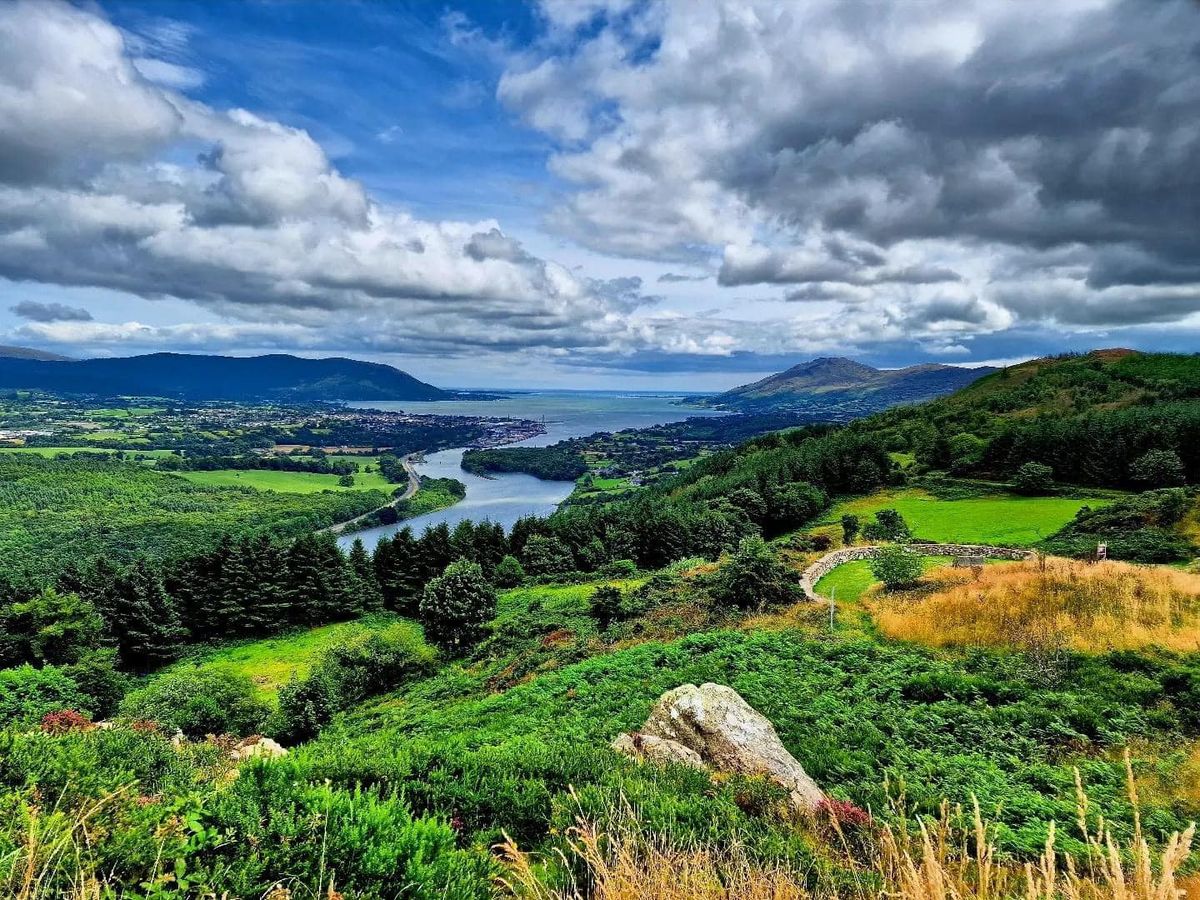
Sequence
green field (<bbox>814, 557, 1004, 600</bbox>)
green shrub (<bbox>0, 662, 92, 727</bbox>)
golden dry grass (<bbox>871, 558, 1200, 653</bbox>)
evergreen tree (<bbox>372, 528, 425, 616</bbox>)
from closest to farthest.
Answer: golden dry grass (<bbox>871, 558, 1200, 653</bbox>)
green shrub (<bbox>0, 662, 92, 727</bbox>)
green field (<bbox>814, 557, 1004, 600</bbox>)
evergreen tree (<bbox>372, 528, 425, 616</bbox>)

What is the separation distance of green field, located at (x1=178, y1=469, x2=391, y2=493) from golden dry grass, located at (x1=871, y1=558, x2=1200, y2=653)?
133484 mm

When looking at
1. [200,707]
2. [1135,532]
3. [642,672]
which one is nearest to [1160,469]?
[1135,532]

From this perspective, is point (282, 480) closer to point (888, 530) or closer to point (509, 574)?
point (509, 574)

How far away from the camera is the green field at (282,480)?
13425 cm

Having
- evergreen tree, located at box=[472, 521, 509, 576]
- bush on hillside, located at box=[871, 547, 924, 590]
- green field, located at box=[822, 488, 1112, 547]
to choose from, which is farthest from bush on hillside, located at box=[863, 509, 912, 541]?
→ evergreen tree, located at box=[472, 521, 509, 576]

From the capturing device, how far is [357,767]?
7.31 meters

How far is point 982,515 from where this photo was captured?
44.7 meters

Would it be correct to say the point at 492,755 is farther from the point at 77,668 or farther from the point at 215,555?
the point at 215,555

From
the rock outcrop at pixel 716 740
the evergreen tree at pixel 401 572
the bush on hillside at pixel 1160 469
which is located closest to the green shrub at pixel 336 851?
the rock outcrop at pixel 716 740

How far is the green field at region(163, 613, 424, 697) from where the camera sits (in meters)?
36.5

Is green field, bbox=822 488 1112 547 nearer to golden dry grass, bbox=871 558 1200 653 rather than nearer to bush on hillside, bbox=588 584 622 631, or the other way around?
golden dry grass, bbox=871 558 1200 653

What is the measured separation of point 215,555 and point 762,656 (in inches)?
2024

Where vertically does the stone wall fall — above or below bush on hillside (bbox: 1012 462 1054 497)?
below

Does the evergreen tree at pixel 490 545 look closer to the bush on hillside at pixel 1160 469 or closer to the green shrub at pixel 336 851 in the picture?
the green shrub at pixel 336 851
